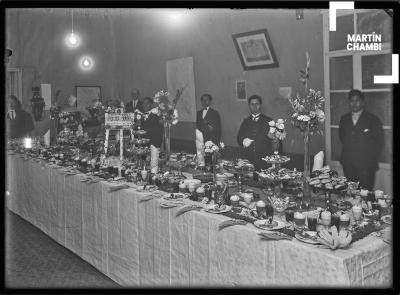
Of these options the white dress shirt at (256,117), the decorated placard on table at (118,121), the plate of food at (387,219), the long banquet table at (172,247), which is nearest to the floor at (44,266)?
the long banquet table at (172,247)

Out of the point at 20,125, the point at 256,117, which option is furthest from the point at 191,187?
the point at 20,125

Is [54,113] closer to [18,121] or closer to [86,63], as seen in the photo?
[18,121]

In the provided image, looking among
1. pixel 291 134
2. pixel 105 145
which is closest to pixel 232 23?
pixel 291 134

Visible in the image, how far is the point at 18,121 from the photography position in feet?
17.9

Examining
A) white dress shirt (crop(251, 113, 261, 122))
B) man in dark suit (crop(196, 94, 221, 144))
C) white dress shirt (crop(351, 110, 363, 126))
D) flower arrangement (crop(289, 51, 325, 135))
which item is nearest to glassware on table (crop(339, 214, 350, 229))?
flower arrangement (crop(289, 51, 325, 135))

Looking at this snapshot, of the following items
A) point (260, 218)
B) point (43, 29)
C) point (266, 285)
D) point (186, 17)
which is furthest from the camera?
point (186, 17)

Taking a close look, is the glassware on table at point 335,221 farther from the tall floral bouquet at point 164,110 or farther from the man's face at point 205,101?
the man's face at point 205,101

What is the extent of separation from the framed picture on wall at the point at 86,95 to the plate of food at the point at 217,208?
4209 millimetres

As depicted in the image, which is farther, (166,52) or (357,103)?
(166,52)

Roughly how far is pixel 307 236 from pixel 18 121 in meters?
4.25

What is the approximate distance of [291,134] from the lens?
4.86 m

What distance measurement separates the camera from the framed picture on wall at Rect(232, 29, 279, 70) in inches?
199

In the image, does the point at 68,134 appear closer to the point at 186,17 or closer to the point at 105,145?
the point at 105,145

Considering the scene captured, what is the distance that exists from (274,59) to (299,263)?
3217 millimetres
